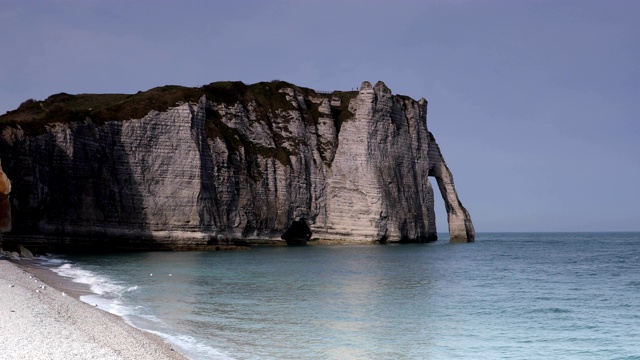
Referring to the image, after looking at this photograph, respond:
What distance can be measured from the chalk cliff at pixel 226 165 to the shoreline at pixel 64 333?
3454 cm

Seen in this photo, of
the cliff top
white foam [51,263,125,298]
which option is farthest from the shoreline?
the cliff top

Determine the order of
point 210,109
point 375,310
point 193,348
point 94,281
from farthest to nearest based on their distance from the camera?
point 210,109 → point 94,281 → point 375,310 → point 193,348

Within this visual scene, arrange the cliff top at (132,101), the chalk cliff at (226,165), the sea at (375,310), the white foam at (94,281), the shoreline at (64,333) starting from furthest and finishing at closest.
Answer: the cliff top at (132,101) → the chalk cliff at (226,165) → the white foam at (94,281) → the sea at (375,310) → the shoreline at (64,333)

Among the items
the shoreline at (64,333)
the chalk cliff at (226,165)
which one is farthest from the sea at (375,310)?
the chalk cliff at (226,165)

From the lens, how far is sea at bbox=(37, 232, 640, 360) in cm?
1423

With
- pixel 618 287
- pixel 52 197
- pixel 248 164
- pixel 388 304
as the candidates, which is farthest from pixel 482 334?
pixel 248 164

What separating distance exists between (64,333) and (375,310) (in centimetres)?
1055

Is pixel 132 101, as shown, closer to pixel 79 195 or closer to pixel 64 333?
pixel 79 195

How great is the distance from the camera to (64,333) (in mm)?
11680

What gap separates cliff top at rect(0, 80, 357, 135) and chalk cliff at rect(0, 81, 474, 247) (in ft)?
0.55

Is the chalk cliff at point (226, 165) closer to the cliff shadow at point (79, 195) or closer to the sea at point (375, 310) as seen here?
the cliff shadow at point (79, 195)

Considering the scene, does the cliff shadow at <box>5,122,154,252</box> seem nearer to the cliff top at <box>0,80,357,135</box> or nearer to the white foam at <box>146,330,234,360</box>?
the cliff top at <box>0,80,357,135</box>

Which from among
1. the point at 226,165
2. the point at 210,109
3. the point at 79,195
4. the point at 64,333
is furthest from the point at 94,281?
the point at 210,109

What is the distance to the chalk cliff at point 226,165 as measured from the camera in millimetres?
51688
